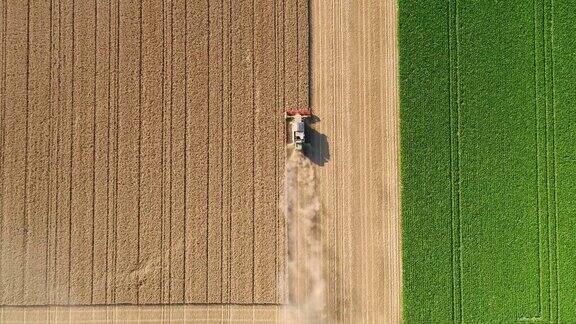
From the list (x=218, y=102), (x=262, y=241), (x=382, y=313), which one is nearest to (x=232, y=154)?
(x=218, y=102)

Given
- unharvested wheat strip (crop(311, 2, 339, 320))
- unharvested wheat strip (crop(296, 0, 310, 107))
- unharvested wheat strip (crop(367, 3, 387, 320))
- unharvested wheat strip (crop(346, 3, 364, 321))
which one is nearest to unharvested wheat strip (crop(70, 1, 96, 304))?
unharvested wheat strip (crop(296, 0, 310, 107))

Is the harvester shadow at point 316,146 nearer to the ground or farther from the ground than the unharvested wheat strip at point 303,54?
nearer to the ground

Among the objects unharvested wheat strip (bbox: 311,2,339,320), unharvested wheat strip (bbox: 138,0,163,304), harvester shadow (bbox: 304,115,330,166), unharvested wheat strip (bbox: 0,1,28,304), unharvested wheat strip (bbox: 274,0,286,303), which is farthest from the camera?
harvester shadow (bbox: 304,115,330,166)

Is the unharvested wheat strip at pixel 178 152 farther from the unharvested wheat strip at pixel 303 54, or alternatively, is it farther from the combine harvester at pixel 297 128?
the unharvested wheat strip at pixel 303 54

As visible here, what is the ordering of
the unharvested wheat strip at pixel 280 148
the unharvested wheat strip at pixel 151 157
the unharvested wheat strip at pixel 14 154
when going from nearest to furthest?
the unharvested wheat strip at pixel 14 154 → the unharvested wheat strip at pixel 151 157 → the unharvested wheat strip at pixel 280 148

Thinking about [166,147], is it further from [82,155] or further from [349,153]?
[349,153]

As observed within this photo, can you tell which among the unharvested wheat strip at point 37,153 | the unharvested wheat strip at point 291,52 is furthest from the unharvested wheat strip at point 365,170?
the unharvested wheat strip at point 37,153

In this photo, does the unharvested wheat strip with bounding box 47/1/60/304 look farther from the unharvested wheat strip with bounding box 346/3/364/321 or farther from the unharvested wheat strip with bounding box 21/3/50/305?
the unharvested wheat strip with bounding box 346/3/364/321
